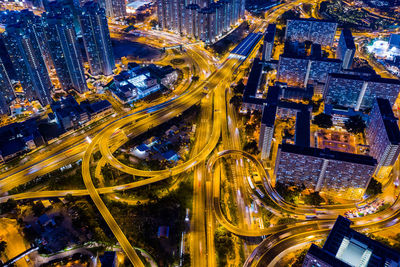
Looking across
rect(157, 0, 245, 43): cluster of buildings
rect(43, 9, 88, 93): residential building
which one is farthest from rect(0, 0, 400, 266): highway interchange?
rect(157, 0, 245, 43): cluster of buildings

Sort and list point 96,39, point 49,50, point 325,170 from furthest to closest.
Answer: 1. point 96,39
2. point 49,50
3. point 325,170

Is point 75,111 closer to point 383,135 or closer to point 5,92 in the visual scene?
→ point 5,92

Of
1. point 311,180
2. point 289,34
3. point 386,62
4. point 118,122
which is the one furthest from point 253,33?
point 311,180

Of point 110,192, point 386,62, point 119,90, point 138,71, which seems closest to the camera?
point 110,192

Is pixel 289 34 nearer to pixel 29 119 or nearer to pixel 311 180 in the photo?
pixel 311 180

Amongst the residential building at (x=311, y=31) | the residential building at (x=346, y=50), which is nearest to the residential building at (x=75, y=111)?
the residential building at (x=346, y=50)

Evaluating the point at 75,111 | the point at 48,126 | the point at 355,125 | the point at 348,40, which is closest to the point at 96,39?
the point at 75,111

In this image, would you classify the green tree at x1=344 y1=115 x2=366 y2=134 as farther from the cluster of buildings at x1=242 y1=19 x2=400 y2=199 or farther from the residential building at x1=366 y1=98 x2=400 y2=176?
the cluster of buildings at x1=242 y1=19 x2=400 y2=199
